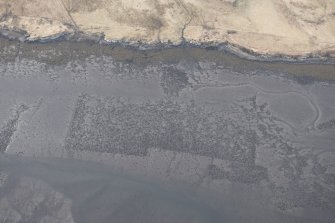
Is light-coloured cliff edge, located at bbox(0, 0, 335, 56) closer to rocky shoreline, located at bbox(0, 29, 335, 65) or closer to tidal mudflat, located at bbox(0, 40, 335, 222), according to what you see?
rocky shoreline, located at bbox(0, 29, 335, 65)

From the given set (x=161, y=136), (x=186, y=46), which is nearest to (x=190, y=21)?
(x=186, y=46)

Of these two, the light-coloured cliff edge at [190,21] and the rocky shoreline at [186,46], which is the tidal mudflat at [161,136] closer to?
the rocky shoreline at [186,46]

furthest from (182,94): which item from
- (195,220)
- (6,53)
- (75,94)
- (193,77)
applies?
(6,53)

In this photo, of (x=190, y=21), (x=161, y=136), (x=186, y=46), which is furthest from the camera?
(x=190, y=21)

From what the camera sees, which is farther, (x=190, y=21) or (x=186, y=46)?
(x=190, y=21)

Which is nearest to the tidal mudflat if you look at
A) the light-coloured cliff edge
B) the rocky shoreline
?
the rocky shoreline

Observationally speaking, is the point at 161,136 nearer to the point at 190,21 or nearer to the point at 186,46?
the point at 186,46
